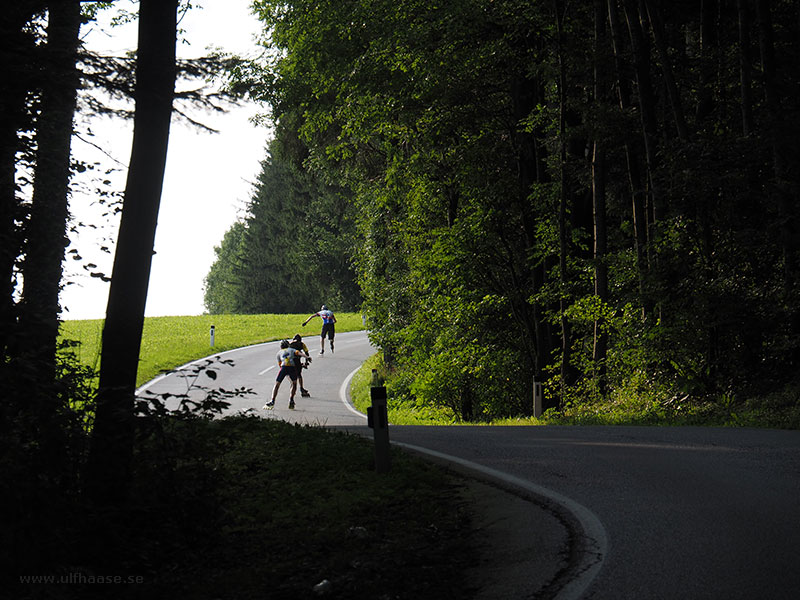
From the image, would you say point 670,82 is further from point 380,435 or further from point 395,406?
point 395,406

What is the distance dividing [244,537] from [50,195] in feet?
16.5

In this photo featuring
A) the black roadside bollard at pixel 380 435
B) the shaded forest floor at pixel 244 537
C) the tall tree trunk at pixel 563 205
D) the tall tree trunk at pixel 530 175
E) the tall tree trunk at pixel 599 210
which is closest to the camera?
the shaded forest floor at pixel 244 537

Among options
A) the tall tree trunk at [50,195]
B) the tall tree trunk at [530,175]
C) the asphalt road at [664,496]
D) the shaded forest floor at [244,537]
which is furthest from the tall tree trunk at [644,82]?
the tall tree trunk at [50,195]

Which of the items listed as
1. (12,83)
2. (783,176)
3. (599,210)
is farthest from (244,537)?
(599,210)

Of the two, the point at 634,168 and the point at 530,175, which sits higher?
→ the point at 530,175

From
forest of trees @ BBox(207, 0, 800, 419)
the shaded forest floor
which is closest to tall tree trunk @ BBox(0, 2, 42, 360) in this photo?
the shaded forest floor

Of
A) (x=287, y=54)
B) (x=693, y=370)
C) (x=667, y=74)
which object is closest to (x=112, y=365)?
(x=693, y=370)

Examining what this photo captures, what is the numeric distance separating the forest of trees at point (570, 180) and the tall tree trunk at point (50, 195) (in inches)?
244

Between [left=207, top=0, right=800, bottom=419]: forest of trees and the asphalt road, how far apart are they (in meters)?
4.68

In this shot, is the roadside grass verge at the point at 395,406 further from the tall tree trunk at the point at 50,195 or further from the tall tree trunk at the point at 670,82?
the tall tree trunk at the point at 50,195

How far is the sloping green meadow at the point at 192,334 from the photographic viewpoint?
116ft

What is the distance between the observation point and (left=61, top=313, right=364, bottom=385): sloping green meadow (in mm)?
35412

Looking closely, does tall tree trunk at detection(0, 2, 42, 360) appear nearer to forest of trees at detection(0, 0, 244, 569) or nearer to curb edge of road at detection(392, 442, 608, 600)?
forest of trees at detection(0, 0, 244, 569)

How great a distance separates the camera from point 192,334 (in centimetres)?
4453
